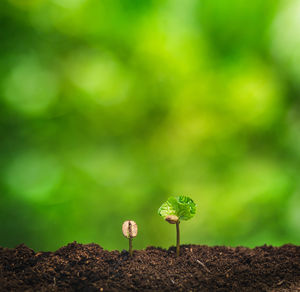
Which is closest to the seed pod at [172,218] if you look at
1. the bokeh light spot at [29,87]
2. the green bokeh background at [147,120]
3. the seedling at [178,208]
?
the seedling at [178,208]

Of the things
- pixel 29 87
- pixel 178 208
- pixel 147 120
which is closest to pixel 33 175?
pixel 29 87

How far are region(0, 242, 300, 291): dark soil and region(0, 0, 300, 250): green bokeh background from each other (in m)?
0.40

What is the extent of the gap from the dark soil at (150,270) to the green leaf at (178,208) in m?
0.14

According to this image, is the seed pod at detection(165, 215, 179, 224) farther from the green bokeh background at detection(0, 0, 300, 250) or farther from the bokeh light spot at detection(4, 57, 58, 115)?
the bokeh light spot at detection(4, 57, 58, 115)

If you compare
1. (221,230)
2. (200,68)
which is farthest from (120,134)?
(221,230)

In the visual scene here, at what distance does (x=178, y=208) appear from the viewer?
4.26ft

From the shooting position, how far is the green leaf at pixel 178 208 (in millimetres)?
1291

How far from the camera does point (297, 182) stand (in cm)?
182

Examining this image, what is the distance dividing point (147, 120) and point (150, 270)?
74 centimetres

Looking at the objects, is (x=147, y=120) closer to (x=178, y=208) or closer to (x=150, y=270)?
(x=178, y=208)

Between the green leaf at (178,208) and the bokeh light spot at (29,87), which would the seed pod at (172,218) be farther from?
the bokeh light spot at (29,87)

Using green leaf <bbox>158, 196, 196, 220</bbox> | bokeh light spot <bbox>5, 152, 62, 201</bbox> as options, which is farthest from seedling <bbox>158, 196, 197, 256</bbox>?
bokeh light spot <bbox>5, 152, 62, 201</bbox>

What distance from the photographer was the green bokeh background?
1673 mm

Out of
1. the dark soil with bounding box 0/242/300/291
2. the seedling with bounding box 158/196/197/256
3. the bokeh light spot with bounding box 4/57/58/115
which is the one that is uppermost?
the bokeh light spot with bounding box 4/57/58/115
